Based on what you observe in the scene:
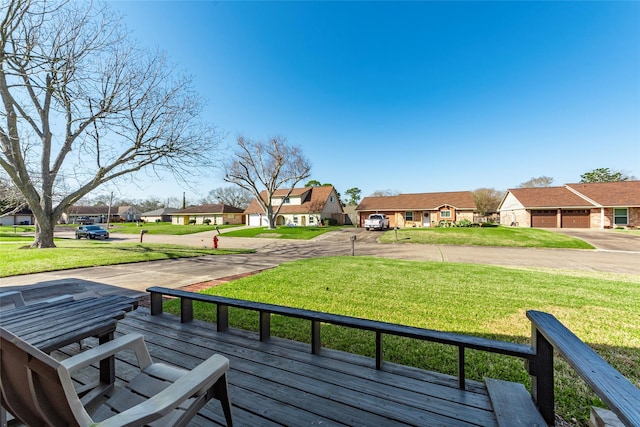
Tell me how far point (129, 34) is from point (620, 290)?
669 inches

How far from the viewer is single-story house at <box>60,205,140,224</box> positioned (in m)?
65.0

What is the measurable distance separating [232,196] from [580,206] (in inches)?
2390

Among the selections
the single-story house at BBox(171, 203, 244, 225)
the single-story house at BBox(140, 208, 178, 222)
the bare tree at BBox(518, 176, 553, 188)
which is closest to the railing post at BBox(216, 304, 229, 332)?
the single-story house at BBox(171, 203, 244, 225)

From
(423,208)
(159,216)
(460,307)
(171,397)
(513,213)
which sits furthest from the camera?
(159,216)

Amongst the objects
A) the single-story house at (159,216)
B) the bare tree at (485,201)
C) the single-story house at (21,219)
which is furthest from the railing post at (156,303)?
the single-story house at (21,219)

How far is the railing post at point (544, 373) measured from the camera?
1.81 meters

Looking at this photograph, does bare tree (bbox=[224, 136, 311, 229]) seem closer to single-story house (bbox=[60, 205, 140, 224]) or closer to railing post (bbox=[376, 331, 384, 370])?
railing post (bbox=[376, 331, 384, 370])

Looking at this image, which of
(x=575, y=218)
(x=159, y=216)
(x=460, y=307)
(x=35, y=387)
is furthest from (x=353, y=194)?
(x=35, y=387)

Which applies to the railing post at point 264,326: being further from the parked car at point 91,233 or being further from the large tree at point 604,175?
the large tree at point 604,175

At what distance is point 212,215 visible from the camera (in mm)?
47344

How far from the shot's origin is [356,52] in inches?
520

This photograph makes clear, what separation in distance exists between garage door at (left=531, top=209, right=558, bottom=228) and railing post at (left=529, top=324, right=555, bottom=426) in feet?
112

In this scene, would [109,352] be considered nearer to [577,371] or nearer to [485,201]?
[577,371]

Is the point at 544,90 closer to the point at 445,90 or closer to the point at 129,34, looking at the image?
the point at 445,90
